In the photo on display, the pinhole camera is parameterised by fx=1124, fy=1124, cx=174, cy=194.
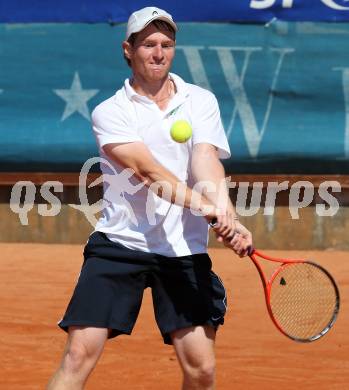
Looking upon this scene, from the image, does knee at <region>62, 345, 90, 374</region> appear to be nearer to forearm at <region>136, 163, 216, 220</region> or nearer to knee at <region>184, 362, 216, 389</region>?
knee at <region>184, 362, 216, 389</region>

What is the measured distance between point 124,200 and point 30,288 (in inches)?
165

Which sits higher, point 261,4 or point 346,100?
point 261,4

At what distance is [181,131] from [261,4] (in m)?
5.60

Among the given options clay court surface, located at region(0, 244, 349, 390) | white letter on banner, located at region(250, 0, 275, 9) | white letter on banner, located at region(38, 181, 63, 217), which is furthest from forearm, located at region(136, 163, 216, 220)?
white letter on banner, located at region(38, 181, 63, 217)

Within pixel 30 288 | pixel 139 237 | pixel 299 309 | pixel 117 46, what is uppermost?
pixel 117 46

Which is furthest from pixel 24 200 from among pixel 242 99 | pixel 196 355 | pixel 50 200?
pixel 196 355

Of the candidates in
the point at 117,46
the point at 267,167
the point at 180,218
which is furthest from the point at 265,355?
the point at 117,46

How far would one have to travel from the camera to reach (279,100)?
9750 mm

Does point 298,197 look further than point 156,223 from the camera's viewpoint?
Yes

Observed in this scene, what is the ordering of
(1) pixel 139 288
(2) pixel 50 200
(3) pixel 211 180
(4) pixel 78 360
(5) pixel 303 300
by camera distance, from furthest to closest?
1. (2) pixel 50 200
2. (5) pixel 303 300
3. (1) pixel 139 288
4. (3) pixel 211 180
5. (4) pixel 78 360

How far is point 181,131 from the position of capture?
4273mm

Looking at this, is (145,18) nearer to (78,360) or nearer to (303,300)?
(78,360)

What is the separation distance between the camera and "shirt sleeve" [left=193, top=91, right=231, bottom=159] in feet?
14.4

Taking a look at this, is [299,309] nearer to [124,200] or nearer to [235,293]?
[124,200]
